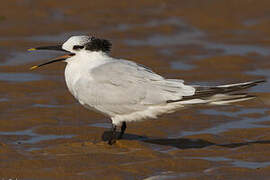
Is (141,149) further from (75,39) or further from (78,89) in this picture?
(75,39)

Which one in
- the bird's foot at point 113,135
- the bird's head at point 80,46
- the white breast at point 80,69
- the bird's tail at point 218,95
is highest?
the bird's head at point 80,46

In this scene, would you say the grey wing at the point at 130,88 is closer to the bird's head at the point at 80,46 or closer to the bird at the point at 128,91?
the bird at the point at 128,91

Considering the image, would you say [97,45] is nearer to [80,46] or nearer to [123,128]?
[80,46]

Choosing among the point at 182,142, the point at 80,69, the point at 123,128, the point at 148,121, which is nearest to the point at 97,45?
the point at 80,69

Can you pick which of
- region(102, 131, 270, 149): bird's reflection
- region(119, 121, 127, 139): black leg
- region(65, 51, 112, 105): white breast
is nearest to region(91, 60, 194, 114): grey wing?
region(65, 51, 112, 105): white breast

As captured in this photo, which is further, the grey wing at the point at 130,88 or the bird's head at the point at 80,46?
the bird's head at the point at 80,46

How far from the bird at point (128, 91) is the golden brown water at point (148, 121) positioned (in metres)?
0.42

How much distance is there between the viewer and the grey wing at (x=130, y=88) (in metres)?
6.57

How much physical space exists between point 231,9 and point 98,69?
21.5 ft

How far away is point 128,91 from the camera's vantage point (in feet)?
21.8

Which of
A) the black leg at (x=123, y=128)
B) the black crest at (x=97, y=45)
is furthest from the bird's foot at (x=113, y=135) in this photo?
the black crest at (x=97, y=45)

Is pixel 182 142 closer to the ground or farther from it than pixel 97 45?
closer to the ground

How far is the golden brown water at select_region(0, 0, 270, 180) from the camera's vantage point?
6113mm

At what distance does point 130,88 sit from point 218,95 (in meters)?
0.93
